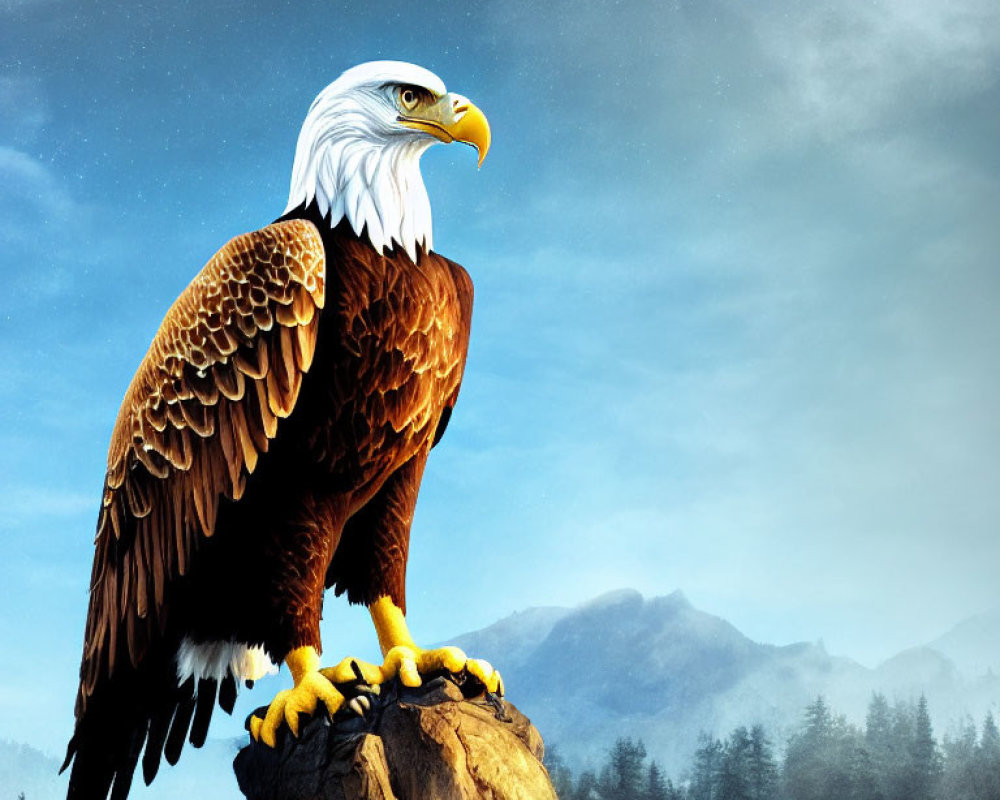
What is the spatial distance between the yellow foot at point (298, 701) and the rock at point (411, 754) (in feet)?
0.10

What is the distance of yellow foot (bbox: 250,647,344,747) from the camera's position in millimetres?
2979

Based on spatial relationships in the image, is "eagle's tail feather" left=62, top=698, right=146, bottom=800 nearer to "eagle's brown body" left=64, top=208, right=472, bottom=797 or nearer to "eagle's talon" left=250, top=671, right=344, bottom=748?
"eagle's brown body" left=64, top=208, right=472, bottom=797


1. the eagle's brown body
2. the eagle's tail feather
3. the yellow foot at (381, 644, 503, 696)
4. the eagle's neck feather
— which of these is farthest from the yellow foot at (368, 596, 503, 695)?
the eagle's neck feather

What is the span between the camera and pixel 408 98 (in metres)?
3.35

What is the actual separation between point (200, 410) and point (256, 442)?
0.70 feet

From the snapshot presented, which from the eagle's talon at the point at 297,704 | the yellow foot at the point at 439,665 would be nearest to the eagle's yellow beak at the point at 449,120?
the yellow foot at the point at 439,665

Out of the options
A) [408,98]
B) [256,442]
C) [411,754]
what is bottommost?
[411,754]

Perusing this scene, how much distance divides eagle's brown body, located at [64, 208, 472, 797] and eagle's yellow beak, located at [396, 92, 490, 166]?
39 cm

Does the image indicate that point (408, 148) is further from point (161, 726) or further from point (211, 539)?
point (161, 726)

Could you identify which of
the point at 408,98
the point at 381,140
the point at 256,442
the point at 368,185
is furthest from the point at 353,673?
the point at 408,98

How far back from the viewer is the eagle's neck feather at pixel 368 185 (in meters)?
3.27

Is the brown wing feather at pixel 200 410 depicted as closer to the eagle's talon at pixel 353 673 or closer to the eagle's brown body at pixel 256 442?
the eagle's brown body at pixel 256 442

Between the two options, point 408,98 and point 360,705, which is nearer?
point 360,705

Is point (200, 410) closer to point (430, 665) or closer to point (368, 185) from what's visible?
point (368, 185)
